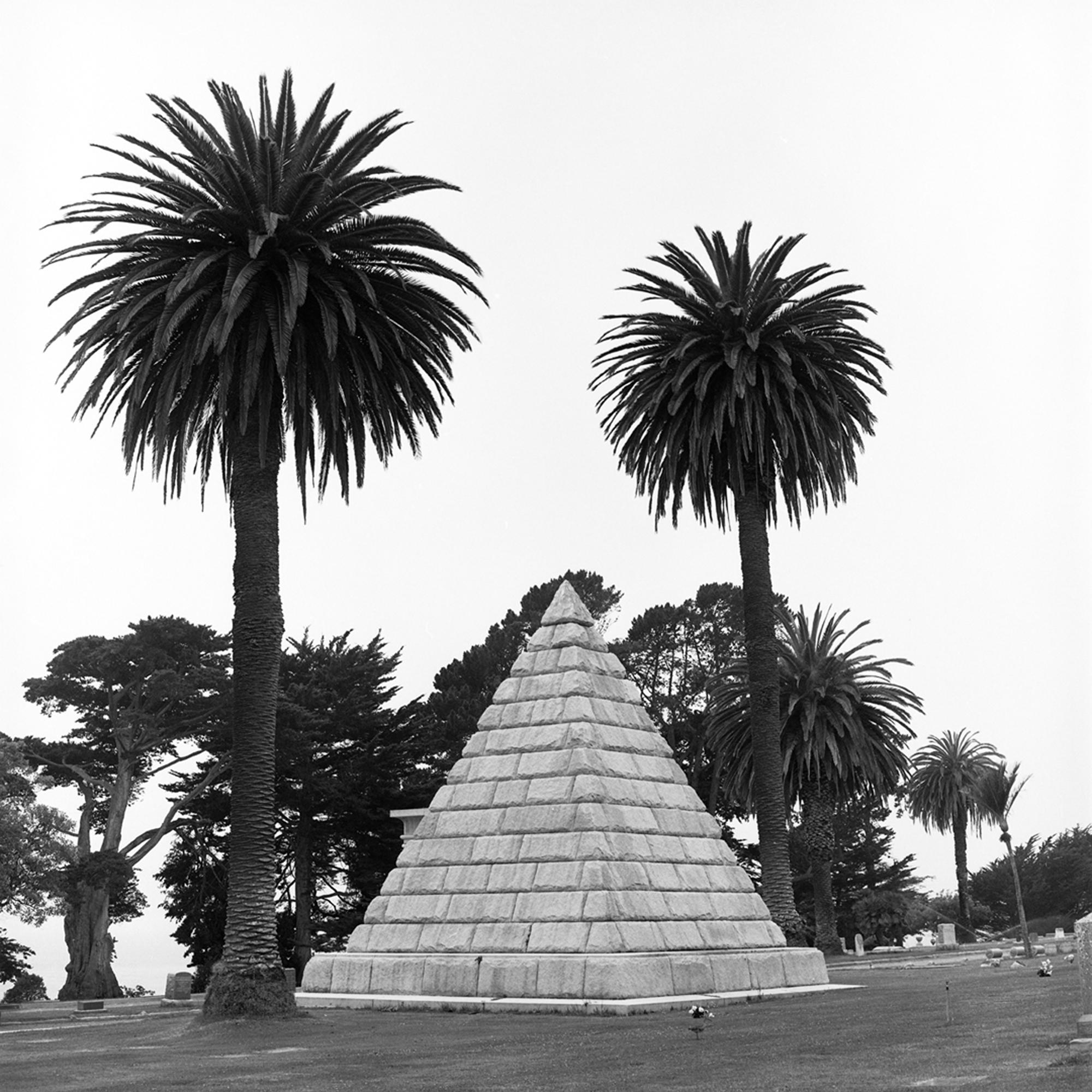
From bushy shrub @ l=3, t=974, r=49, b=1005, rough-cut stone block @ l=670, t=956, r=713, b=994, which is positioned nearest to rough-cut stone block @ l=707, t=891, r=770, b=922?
rough-cut stone block @ l=670, t=956, r=713, b=994

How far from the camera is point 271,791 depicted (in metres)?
22.6

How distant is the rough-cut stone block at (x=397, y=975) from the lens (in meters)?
22.8

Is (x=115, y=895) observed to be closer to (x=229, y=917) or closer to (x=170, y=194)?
(x=229, y=917)

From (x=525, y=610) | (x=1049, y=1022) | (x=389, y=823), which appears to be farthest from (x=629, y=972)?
(x=525, y=610)

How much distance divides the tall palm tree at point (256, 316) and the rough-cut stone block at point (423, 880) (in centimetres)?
295

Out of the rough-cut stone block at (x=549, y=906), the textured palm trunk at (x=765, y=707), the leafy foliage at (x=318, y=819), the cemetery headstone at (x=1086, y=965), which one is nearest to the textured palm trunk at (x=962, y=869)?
the leafy foliage at (x=318, y=819)

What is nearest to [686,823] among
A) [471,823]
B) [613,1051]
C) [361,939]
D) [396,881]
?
[471,823]

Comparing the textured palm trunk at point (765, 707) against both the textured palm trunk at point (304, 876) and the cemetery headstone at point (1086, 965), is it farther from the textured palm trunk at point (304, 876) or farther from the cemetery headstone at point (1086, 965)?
the textured palm trunk at point (304, 876)

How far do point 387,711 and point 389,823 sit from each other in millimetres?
4897

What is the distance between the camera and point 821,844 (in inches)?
2055

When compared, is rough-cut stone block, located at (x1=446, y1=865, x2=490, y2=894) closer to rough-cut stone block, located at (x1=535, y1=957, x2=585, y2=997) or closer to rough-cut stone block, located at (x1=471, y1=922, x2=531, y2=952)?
rough-cut stone block, located at (x1=471, y1=922, x2=531, y2=952)

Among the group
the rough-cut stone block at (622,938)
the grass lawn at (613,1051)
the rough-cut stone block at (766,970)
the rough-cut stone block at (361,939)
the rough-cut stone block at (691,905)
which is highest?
the rough-cut stone block at (691,905)

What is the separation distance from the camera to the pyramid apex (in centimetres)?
2648

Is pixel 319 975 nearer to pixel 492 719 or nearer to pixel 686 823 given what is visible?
pixel 492 719
